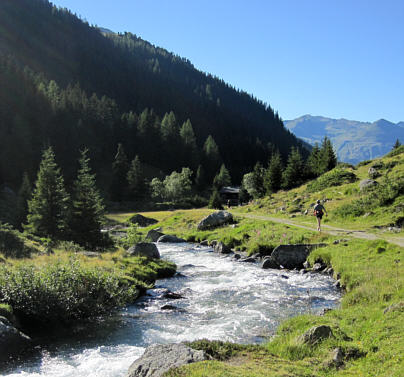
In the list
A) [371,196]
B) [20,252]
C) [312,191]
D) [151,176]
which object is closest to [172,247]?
[20,252]

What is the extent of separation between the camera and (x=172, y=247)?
130 feet

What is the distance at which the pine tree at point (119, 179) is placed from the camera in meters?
106

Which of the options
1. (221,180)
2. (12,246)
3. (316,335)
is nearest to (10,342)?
(316,335)

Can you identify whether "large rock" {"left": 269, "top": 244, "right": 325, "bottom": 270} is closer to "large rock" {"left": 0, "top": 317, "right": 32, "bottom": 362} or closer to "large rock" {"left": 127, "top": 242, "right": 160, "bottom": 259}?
"large rock" {"left": 127, "top": 242, "right": 160, "bottom": 259}

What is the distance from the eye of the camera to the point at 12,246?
2247cm

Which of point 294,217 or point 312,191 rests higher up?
point 312,191

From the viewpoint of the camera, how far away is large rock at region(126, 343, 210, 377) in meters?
7.48

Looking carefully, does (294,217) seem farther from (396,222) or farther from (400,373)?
(400,373)

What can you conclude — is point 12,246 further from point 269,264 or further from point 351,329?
point 351,329

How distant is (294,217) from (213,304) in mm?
26869

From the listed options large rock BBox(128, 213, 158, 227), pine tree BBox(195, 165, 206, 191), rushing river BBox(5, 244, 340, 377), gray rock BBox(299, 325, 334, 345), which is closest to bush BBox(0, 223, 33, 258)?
rushing river BBox(5, 244, 340, 377)

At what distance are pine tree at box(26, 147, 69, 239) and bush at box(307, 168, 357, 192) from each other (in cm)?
3912

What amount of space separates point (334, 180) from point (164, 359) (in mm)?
51126

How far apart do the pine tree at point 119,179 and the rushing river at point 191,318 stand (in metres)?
86.9
